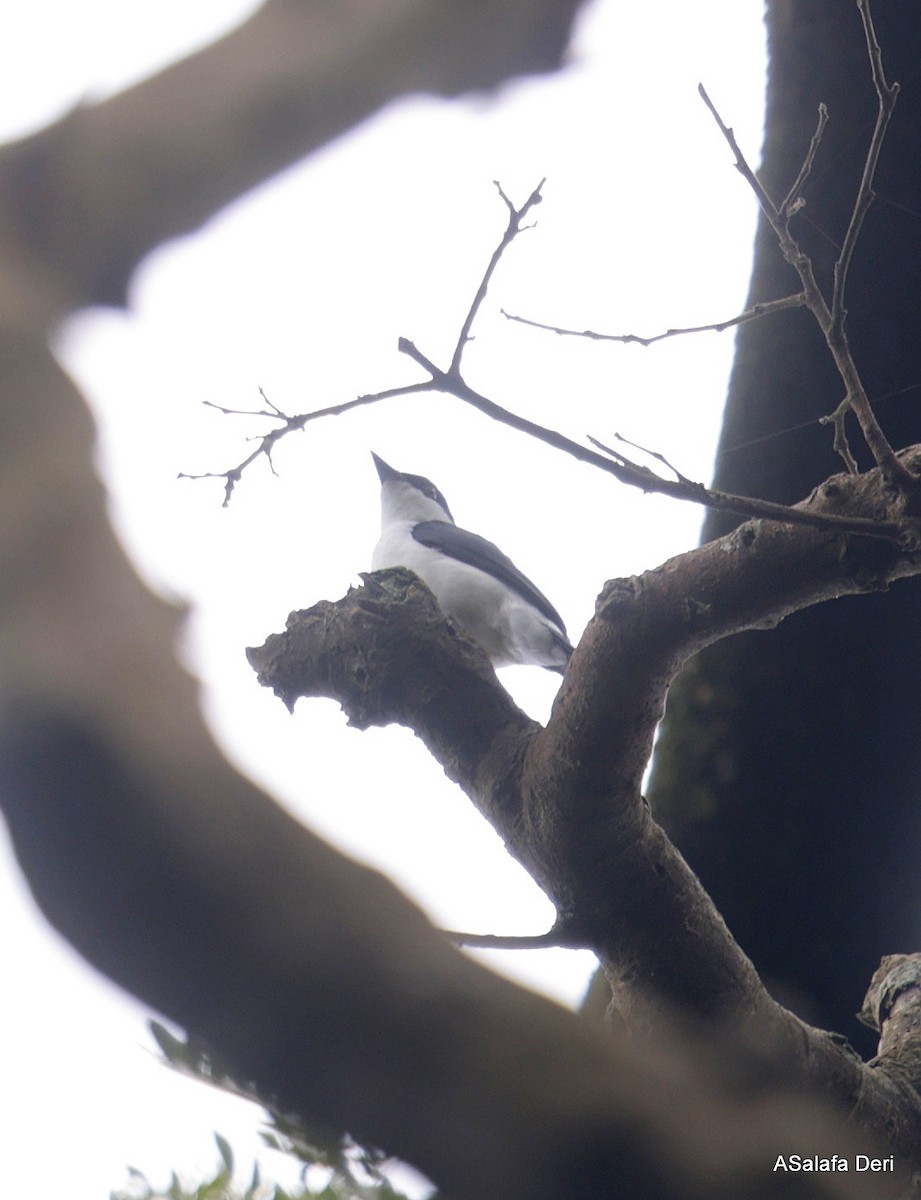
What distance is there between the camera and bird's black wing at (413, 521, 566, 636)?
17.1 feet

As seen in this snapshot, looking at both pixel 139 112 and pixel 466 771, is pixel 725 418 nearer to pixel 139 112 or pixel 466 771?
pixel 466 771

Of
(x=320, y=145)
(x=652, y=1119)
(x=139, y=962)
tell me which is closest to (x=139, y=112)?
(x=320, y=145)

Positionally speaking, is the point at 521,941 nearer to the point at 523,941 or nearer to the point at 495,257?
the point at 523,941

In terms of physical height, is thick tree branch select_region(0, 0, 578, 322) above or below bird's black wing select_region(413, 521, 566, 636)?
above

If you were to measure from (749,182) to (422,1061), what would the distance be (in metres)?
1.84

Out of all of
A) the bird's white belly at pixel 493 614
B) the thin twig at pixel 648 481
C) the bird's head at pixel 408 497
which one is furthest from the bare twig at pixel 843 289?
the bird's head at pixel 408 497

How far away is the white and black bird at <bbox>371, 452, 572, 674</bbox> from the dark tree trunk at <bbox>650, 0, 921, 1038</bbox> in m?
1.42

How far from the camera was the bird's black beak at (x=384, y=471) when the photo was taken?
678 centimetres

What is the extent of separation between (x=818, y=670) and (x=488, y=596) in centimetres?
187

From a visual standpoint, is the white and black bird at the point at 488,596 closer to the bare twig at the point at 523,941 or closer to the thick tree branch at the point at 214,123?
the bare twig at the point at 523,941

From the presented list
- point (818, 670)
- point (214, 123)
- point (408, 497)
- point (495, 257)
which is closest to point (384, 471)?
point (408, 497)

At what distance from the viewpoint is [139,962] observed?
0.72 m

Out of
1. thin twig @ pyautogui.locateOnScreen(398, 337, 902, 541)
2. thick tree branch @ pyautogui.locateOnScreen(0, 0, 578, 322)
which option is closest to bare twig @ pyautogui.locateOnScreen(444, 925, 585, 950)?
thin twig @ pyautogui.locateOnScreen(398, 337, 902, 541)

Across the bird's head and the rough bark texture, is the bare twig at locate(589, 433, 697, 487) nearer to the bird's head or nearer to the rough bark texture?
the rough bark texture
